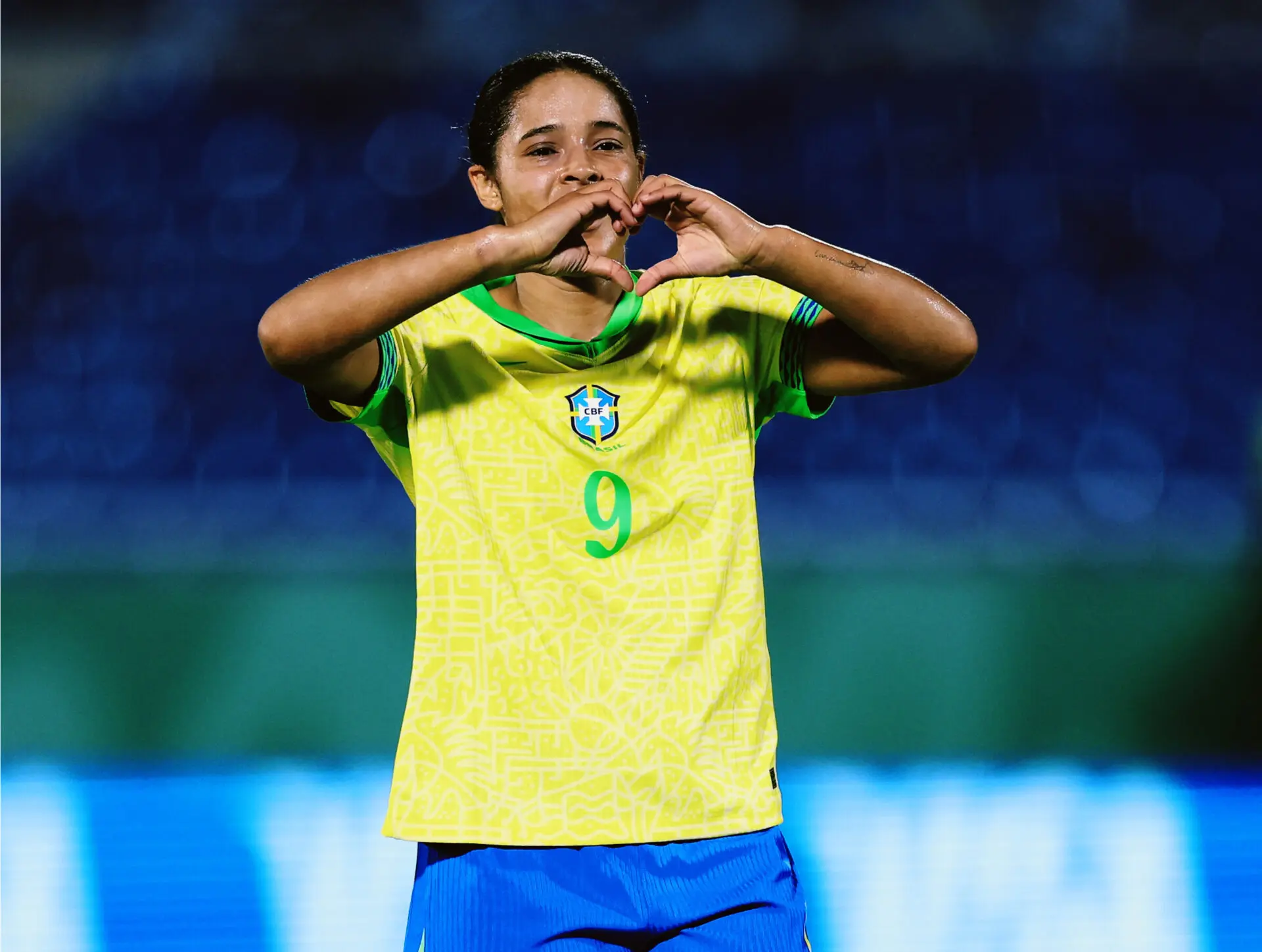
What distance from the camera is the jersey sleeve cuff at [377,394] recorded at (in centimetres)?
109

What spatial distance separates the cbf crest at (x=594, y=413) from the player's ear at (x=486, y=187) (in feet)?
0.74

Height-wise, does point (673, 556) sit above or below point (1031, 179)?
below

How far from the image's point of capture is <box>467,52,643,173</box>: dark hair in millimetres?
1209

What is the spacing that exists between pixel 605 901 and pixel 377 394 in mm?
436

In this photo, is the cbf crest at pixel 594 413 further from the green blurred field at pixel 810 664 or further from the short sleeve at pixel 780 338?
the green blurred field at pixel 810 664

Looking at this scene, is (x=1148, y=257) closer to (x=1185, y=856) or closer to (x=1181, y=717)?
(x=1181, y=717)

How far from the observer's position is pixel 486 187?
1.26 m

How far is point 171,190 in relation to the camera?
3674 millimetres

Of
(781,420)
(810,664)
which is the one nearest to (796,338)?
(810,664)

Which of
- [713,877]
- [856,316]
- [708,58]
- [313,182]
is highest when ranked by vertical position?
[708,58]

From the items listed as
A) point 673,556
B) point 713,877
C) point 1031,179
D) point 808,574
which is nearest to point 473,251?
point 673,556

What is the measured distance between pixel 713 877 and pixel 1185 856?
1.85 metres

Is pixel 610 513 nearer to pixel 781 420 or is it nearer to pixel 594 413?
pixel 594 413

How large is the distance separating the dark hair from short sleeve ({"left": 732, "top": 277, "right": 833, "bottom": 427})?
0.18 m
